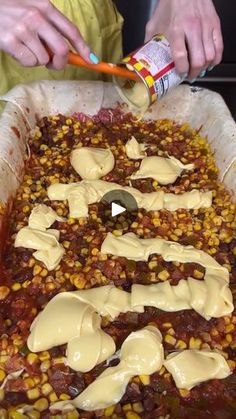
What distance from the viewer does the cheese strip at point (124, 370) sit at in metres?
1.28

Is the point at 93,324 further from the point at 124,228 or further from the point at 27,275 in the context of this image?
the point at 124,228

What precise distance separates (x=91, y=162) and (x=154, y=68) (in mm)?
372

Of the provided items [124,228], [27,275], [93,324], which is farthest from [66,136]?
[93,324]

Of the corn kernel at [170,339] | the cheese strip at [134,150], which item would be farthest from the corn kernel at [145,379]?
the cheese strip at [134,150]

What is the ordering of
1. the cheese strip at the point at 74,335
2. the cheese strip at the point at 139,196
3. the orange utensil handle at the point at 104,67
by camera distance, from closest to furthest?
the cheese strip at the point at 74,335 < the orange utensil handle at the point at 104,67 < the cheese strip at the point at 139,196

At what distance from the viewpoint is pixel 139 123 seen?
2.15m

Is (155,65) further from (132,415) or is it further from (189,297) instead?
(132,415)

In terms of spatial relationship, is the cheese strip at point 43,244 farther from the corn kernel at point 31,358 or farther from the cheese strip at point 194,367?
the cheese strip at point 194,367

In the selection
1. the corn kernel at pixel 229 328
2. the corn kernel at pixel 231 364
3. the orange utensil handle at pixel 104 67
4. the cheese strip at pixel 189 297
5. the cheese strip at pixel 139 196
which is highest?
the orange utensil handle at pixel 104 67

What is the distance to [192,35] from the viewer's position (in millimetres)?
1777

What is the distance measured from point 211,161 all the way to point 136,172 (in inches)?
11.2

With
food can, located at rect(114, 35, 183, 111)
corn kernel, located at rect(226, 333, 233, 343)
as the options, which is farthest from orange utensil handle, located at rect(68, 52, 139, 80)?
corn kernel, located at rect(226, 333, 233, 343)

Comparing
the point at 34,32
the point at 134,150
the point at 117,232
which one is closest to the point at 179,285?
the point at 117,232

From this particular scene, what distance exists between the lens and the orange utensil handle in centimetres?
166
